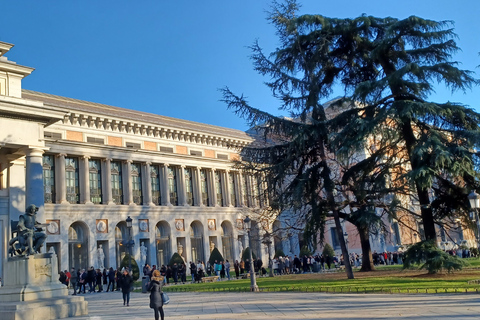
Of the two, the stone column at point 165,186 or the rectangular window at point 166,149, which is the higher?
the rectangular window at point 166,149

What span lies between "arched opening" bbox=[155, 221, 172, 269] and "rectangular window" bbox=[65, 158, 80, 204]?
906cm

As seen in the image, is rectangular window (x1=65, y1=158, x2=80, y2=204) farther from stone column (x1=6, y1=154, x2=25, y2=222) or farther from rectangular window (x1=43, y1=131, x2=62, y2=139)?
stone column (x1=6, y1=154, x2=25, y2=222)

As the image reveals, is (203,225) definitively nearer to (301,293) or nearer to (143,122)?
(143,122)

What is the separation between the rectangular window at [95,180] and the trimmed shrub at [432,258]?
30.0 metres

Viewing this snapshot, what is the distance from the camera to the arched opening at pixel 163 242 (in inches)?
1778

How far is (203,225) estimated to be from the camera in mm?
48094

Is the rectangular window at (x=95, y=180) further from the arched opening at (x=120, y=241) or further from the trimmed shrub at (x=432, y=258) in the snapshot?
the trimmed shrub at (x=432, y=258)

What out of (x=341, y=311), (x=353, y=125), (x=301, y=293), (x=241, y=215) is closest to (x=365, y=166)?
(x=353, y=125)

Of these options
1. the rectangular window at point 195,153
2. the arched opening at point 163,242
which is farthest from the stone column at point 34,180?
the rectangular window at point 195,153

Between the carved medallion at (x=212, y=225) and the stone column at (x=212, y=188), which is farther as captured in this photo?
the stone column at (x=212, y=188)

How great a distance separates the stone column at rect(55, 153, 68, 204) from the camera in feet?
124

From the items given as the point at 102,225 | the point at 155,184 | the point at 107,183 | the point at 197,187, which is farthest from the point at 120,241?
the point at 197,187

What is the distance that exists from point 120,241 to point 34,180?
63.9ft

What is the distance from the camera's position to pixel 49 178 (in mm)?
37844
